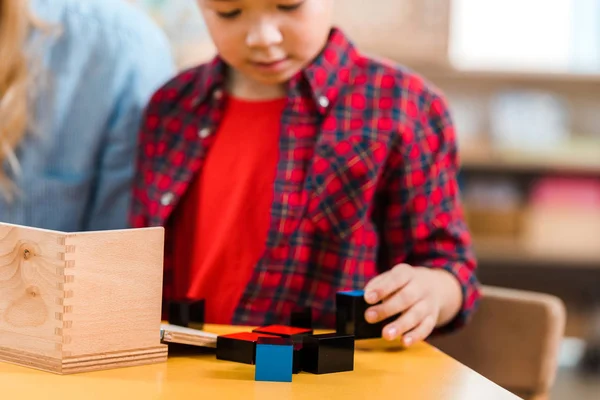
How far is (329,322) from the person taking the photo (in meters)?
1.20

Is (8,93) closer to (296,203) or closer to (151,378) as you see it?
(296,203)

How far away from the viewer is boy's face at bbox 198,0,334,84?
1.09 metres

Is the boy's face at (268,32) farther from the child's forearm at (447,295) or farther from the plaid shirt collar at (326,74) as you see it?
the child's forearm at (447,295)

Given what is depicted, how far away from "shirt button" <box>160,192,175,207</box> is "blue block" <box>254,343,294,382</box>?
1.64 ft

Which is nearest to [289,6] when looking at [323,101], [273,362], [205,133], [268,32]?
[268,32]

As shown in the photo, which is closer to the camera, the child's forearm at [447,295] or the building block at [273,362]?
the building block at [273,362]

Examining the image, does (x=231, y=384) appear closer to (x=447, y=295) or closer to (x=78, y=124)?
(x=447, y=295)

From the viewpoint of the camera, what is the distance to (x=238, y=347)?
0.85 m

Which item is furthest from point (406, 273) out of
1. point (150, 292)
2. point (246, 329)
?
point (150, 292)

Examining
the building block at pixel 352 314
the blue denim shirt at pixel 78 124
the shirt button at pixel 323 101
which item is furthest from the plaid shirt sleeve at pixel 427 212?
the blue denim shirt at pixel 78 124

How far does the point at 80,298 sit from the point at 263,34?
0.42 metres

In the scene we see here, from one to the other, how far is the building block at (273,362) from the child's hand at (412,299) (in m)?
0.17

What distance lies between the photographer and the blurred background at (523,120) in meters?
3.13

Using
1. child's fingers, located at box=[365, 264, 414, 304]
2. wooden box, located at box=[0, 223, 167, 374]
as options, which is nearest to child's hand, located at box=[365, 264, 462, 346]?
child's fingers, located at box=[365, 264, 414, 304]
